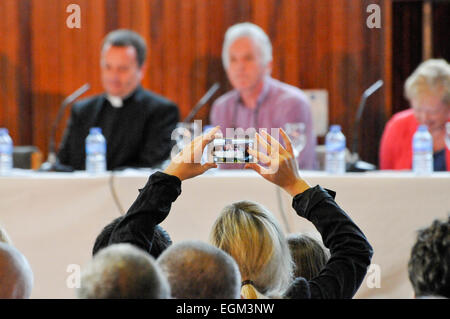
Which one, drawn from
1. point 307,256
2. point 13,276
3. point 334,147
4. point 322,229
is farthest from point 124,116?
point 13,276

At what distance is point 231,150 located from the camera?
1.69 m

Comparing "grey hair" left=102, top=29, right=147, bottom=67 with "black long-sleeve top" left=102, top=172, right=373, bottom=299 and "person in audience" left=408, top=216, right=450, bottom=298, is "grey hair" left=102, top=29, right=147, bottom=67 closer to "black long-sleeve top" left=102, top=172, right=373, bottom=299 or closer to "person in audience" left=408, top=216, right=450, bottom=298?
"black long-sleeve top" left=102, top=172, right=373, bottom=299

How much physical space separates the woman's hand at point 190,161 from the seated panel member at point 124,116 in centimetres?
217

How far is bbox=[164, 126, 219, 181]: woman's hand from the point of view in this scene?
4.28ft

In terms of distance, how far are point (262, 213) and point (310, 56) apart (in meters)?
3.29

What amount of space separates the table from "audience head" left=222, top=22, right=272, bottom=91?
1.07m

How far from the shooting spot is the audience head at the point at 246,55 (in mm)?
3617

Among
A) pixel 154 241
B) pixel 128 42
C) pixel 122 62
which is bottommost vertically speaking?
pixel 154 241

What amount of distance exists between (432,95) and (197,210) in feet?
4.50

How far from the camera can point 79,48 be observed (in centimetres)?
468

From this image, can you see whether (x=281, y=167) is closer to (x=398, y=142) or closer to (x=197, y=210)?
(x=197, y=210)

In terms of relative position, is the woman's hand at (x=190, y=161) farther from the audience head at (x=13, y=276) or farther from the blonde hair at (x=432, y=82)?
the blonde hair at (x=432, y=82)
